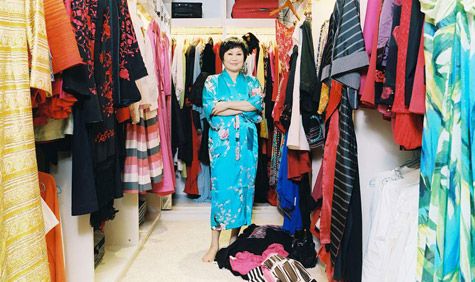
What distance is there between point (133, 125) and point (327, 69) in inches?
42.0

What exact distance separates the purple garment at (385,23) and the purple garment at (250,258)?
136 cm

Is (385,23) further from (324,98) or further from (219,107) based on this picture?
(219,107)

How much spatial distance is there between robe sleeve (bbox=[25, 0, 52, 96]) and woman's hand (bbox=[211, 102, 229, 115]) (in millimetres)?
1393

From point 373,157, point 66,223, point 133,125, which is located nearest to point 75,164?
point 66,223

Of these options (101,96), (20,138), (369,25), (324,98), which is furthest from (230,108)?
(20,138)

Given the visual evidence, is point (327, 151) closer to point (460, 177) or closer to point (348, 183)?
point (348, 183)

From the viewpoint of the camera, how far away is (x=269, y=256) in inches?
82.4

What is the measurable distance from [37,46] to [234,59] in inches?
59.7

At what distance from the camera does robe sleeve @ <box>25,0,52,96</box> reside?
967 mm

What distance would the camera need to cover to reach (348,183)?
56.7 inches

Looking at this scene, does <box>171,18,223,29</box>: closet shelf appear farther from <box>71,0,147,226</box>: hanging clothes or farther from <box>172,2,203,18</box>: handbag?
<box>71,0,147,226</box>: hanging clothes

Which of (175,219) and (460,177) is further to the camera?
(175,219)

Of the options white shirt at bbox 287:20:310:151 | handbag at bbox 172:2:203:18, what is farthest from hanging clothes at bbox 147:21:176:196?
white shirt at bbox 287:20:310:151

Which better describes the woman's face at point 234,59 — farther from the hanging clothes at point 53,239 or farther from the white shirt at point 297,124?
the hanging clothes at point 53,239
